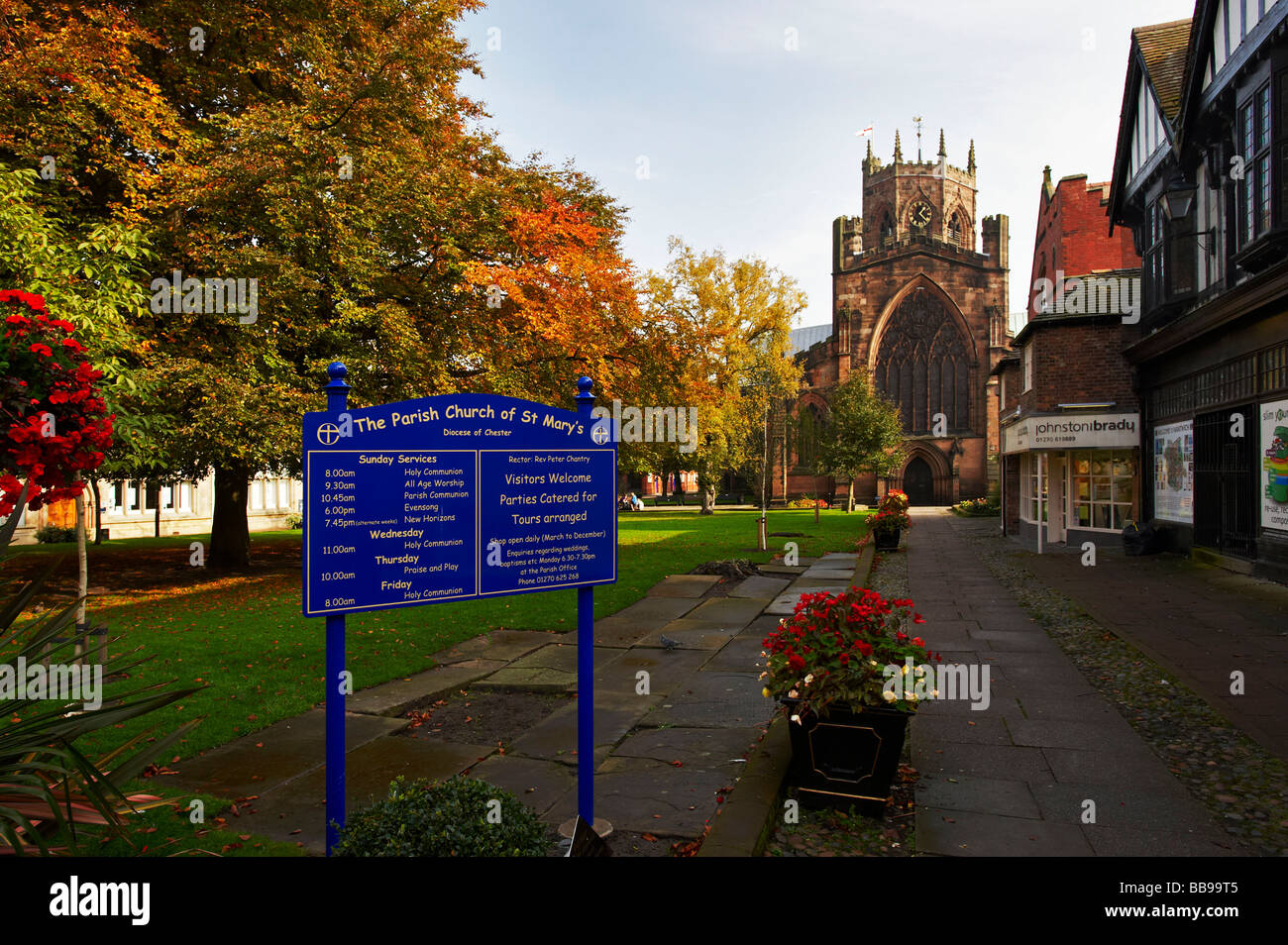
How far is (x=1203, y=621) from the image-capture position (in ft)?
34.3

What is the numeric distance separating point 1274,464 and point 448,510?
1509 centimetres

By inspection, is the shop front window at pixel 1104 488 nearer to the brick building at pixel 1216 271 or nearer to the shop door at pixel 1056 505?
the shop door at pixel 1056 505

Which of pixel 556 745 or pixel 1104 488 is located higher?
pixel 1104 488

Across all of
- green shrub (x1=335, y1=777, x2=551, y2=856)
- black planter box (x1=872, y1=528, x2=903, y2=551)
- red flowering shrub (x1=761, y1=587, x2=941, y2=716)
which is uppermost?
red flowering shrub (x1=761, y1=587, x2=941, y2=716)

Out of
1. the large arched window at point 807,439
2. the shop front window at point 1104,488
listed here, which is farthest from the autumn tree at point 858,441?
the shop front window at point 1104,488

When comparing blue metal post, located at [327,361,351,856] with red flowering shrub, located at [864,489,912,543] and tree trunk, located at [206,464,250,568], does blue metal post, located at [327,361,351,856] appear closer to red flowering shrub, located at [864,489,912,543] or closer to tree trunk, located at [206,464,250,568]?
tree trunk, located at [206,464,250,568]

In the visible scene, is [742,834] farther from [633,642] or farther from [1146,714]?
[633,642]

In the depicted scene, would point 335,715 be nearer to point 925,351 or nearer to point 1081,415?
point 1081,415

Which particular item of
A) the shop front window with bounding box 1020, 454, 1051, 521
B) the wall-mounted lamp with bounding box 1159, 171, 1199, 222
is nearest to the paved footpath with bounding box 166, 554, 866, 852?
the wall-mounted lamp with bounding box 1159, 171, 1199, 222

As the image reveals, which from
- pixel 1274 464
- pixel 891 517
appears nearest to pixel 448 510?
pixel 1274 464

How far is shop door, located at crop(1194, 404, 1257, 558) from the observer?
14383 millimetres

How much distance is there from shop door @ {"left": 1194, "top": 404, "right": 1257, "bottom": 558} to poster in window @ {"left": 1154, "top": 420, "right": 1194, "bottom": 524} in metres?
0.36

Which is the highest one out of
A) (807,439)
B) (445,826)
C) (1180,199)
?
(1180,199)

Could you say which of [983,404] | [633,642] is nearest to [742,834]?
[633,642]
